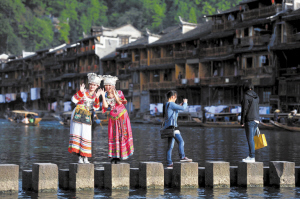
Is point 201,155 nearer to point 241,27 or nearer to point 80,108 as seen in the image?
point 80,108

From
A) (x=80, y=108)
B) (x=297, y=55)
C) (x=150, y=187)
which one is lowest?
(x=150, y=187)

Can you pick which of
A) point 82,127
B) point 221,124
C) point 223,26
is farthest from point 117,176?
point 223,26

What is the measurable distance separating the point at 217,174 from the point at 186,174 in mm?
634

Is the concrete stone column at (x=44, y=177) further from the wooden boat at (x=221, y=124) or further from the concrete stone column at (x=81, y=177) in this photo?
the wooden boat at (x=221, y=124)

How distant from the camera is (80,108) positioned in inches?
456

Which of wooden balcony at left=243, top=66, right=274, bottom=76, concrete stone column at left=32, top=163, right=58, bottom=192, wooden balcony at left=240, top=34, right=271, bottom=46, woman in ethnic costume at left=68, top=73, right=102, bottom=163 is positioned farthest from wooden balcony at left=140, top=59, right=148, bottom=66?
concrete stone column at left=32, top=163, right=58, bottom=192

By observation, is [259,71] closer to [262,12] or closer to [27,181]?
[262,12]

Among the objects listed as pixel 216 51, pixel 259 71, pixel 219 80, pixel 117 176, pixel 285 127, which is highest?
pixel 216 51

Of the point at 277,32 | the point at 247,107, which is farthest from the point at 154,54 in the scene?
the point at 247,107

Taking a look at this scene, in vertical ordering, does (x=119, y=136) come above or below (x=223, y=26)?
below

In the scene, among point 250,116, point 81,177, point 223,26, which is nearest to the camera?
point 81,177

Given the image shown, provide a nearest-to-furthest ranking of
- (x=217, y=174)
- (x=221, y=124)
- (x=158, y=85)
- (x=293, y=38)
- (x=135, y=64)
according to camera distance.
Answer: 1. (x=217, y=174)
2. (x=293, y=38)
3. (x=221, y=124)
4. (x=158, y=85)
5. (x=135, y=64)

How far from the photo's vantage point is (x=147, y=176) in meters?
10.7

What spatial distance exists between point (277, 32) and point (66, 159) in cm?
3314
